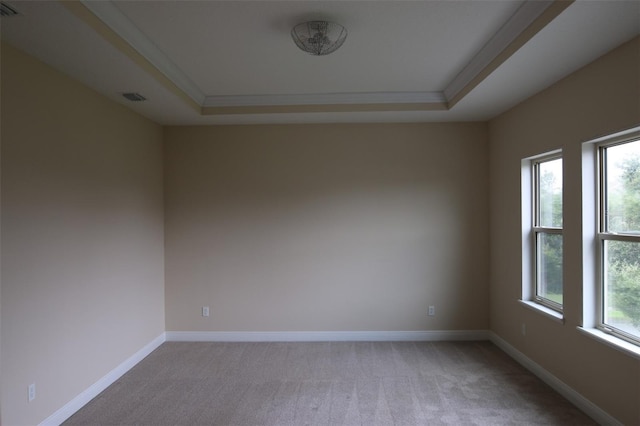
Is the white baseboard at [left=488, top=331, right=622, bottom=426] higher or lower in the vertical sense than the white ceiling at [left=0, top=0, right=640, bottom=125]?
lower

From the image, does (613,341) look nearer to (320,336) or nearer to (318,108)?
(320,336)

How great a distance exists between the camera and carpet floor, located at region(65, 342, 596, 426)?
9.25ft

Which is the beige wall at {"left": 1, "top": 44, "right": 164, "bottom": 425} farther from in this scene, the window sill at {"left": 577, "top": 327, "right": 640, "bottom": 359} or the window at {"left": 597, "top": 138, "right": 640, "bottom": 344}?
the window at {"left": 597, "top": 138, "right": 640, "bottom": 344}

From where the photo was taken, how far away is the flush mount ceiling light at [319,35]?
249 cm

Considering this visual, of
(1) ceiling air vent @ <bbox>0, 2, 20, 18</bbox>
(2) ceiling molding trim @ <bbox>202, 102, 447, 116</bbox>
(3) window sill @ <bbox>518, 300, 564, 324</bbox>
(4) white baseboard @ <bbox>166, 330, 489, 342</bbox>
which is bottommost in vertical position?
(4) white baseboard @ <bbox>166, 330, 489, 342</bbox>

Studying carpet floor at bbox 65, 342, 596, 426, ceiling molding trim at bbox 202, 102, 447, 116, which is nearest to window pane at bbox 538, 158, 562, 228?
ceiling molding trim at bbox 202, 102, 447, 116

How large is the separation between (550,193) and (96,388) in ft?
14.5

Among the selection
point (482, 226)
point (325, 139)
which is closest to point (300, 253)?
point (325, 139)

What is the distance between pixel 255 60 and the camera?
3.15m

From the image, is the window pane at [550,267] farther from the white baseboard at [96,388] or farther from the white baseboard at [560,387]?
the white baseboard at [96,388]

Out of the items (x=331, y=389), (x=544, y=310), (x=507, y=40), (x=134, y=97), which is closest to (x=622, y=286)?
(x=544, y=310)

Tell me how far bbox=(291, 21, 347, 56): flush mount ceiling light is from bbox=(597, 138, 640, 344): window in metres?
2.08

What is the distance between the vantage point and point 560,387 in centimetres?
313

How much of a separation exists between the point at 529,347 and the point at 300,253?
2.59 m
